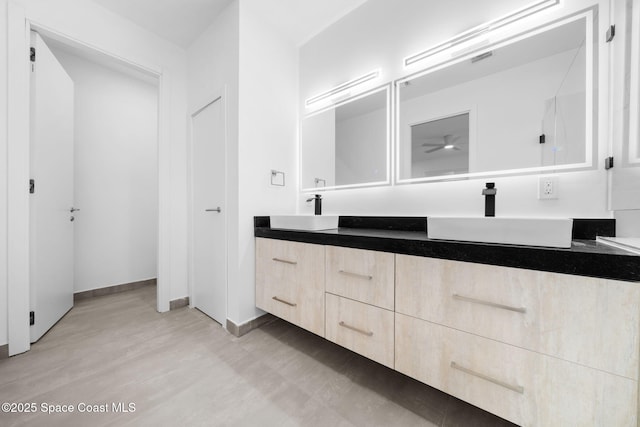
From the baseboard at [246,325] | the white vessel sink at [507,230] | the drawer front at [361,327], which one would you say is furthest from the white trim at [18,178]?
the white vessel sink at [507,230]

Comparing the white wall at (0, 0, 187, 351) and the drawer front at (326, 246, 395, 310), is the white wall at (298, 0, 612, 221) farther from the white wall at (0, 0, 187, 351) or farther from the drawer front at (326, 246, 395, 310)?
the white wall at (0, 0, 187, 351)

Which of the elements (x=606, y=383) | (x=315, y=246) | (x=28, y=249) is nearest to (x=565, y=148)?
(x=606, y=383)

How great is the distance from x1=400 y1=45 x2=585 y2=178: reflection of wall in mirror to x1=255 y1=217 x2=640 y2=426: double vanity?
17.3 inches

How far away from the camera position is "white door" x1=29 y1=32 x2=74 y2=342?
169 centimetres

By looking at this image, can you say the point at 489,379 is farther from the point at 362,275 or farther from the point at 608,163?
the point at 608,163

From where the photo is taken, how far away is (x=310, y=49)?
2.24m

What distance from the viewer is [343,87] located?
6.57 feet

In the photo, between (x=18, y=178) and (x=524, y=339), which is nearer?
(x=524, y=339)

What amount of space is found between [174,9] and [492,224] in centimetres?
Result: 279

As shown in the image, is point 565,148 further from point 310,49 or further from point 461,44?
point 310,49

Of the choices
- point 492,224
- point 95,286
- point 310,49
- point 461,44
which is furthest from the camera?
point 95,286

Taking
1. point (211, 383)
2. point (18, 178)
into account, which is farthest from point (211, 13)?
point (211, 383)

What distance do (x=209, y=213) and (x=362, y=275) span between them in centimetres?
158

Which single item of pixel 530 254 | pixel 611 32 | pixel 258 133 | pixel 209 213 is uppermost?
pixel 611 32
